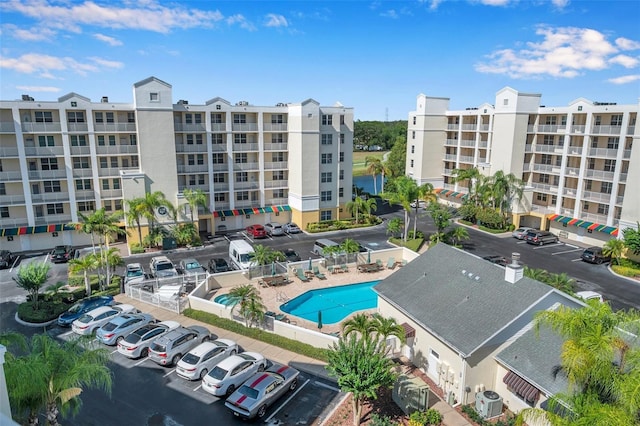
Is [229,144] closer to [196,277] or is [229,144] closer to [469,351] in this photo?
[196,277]

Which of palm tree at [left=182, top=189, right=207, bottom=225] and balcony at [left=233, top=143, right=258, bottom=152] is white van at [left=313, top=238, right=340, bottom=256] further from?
balcony at [left=233, top=143, right=258, bottom=152]

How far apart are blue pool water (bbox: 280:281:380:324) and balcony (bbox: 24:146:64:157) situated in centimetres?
2921

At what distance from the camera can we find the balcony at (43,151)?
1695 inches

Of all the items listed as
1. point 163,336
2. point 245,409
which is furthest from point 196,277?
point 245,409

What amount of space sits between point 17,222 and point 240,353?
3313 centimetres

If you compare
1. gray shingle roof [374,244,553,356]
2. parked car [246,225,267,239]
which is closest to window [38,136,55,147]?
parked car [246,225,267,239]

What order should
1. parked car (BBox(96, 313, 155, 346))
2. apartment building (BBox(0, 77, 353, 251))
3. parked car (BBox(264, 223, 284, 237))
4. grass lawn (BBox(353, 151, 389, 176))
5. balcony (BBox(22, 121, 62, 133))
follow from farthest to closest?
grass lawn (BBox(353, 151, 389, 176)), parked car (BBox(264, 223, 284, 237)), apartment building (BBox(0, 77, 353, 251)), balcony (BBox(22, 121, 62, 133)), parked car (BBox(96, 313, 155, 346))

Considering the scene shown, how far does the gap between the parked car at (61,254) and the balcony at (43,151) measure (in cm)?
928

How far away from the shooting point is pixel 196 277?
34.9 meters

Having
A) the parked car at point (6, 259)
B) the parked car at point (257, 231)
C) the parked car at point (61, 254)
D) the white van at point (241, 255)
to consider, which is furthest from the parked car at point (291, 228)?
the parked car at point (6, 259)

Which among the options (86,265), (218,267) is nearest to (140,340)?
(86,265)

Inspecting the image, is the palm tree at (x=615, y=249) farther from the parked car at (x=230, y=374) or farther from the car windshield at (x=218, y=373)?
the car windshield at (x=218, y=373)

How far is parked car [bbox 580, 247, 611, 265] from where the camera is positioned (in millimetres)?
41938

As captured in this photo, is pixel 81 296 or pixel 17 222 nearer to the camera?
pixel 81 296
